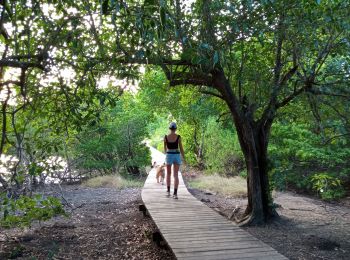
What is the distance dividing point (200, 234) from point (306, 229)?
329 cm

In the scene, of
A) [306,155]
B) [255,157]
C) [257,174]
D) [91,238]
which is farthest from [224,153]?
[91,238]

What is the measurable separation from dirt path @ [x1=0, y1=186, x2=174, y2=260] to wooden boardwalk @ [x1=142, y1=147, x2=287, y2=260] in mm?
625

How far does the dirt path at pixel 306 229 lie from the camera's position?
6.54m

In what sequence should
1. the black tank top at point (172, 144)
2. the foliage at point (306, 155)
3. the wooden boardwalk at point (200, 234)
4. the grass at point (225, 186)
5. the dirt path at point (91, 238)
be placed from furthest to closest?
the grass at point (225, 186)
the foliage at point (306, 155)
the black tank top at point (172, 144)
the dirt path at point (91, 238)
the wooden boardwalk at point (200, 234)

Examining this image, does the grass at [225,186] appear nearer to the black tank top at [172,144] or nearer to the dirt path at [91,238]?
the dirt path at [91,238]

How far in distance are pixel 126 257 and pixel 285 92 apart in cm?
446

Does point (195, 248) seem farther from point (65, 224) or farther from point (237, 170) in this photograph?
point (237, 170)

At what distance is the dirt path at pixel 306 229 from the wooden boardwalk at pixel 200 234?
1.16 meters

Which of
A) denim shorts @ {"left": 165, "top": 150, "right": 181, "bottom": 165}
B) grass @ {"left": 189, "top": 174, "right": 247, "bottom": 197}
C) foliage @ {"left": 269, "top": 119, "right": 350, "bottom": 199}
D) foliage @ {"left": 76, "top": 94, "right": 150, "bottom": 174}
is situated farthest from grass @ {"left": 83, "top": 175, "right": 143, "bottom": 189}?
denim shorts @ {"left": 165, "top": 150, "right": 181, "bottom": 165}

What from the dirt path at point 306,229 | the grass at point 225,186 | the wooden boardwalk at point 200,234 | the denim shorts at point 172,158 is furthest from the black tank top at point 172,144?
the grass at point 225,186

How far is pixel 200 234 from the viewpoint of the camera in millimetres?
5840

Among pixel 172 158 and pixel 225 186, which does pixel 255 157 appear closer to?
pixel 172 158

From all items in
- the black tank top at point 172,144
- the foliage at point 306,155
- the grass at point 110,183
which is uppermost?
the black tank top at point 172,144

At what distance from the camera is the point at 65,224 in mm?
8703
